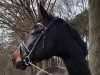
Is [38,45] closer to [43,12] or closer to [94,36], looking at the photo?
[43,12]

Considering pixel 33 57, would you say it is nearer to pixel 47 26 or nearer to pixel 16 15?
pixel 47 26

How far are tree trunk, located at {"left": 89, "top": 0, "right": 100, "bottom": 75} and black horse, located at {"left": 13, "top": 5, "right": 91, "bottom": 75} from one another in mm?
3286

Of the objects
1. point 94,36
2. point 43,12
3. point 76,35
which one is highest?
point 43,12

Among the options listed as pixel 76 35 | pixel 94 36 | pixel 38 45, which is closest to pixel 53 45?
pixel 38 45

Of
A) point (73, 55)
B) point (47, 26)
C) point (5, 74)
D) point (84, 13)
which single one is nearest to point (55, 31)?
point (47, 26)

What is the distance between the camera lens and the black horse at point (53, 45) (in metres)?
4.19

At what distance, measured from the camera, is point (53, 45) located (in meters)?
4.19

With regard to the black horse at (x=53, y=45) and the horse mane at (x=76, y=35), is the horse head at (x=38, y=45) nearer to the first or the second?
the black horse at (x=53, y=45)

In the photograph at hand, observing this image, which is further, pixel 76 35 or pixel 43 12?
pixel 76 35

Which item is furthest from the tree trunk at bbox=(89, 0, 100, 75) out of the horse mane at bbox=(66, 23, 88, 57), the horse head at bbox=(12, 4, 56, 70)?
the horse head at bbox=(12, 4, 56, 70)

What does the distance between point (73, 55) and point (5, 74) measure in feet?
56.3

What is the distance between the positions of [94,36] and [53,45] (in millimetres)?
3734

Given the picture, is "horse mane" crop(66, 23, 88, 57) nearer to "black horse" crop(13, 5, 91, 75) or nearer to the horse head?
"black horse" crop(13, 5, 91, 75)

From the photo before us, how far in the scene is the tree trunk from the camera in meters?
7.65
